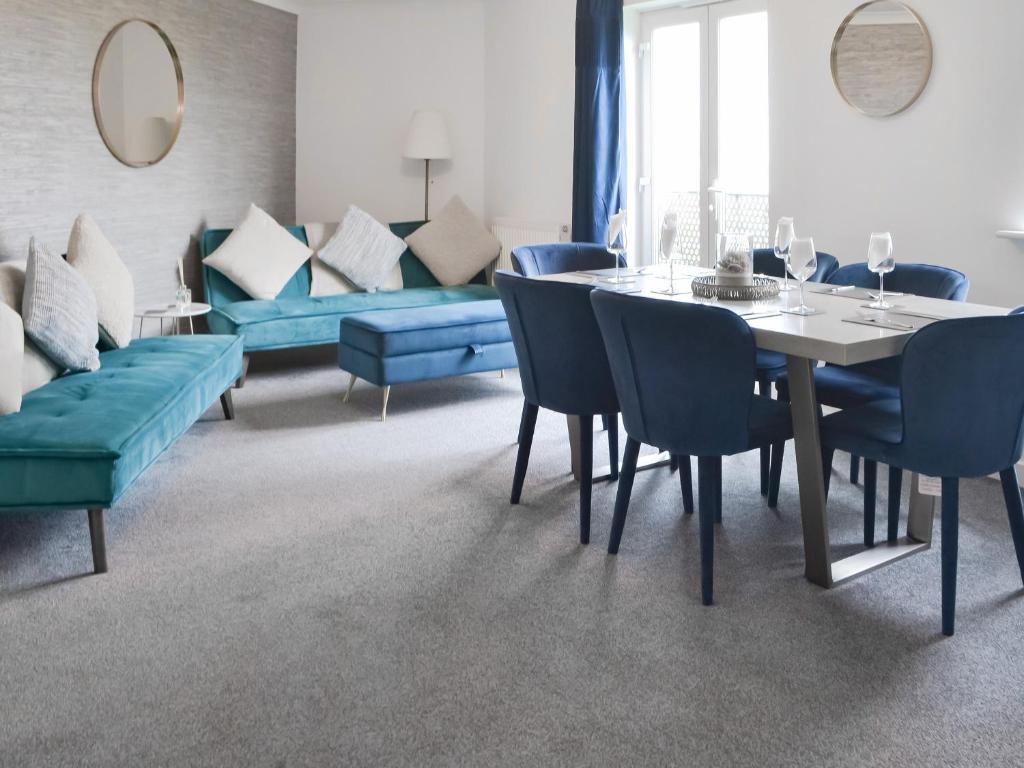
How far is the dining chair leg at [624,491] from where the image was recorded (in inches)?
124

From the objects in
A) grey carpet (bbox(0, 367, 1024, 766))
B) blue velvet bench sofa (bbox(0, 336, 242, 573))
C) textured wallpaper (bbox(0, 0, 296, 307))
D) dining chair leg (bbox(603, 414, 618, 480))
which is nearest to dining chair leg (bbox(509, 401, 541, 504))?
grey carpet (bbox(0, 367, 1024, 766))

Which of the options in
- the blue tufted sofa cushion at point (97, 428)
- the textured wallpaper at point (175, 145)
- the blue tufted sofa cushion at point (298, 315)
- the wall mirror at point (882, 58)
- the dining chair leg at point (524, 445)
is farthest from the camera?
the blue tufted sofa cushion at point (298, 315)

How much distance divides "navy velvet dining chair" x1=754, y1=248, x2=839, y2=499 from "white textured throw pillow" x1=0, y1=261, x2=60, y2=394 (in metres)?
2.75

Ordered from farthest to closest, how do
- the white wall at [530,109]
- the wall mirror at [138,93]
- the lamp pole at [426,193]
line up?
the lamp pole at [426,193] < the white wall at [530,109] < the wall mirror at [138,93]

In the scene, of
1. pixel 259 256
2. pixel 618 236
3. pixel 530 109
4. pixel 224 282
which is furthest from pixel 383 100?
pixel 618 236

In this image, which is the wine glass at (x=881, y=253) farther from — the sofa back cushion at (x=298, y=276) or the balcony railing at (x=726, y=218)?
the sofa back cushion at (x=298, y=276)

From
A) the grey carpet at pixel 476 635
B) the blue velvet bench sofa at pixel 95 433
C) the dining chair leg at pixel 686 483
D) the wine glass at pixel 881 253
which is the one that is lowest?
the grey carpet at pixel 476 635

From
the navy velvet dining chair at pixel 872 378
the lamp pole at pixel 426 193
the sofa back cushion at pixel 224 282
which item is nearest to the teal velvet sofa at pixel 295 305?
the sofa back cushion at pixel 224 282

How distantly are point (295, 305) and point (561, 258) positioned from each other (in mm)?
1915

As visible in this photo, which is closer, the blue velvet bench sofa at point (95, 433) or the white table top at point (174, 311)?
the blue velvet bench sofa at point (95, 433)

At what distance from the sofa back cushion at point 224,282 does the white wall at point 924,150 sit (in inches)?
115

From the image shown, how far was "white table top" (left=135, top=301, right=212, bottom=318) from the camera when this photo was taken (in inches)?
202

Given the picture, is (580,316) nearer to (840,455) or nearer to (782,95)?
(840,455)

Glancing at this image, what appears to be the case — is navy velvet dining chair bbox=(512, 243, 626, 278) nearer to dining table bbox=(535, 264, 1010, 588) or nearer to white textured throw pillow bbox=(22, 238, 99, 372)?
dining table bbox=(535, 264, 1010, 588)
